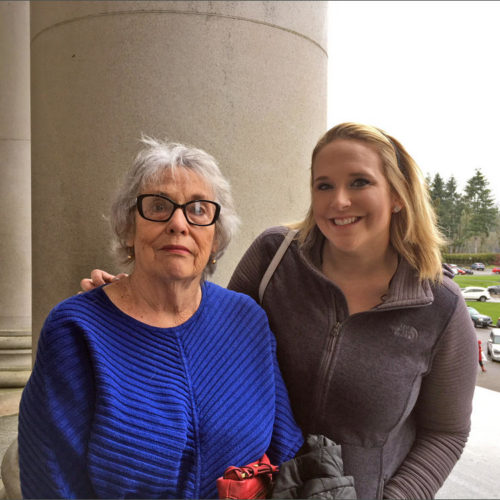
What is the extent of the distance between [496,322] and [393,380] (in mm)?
1538

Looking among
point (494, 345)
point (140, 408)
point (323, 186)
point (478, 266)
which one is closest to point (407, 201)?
point (323, 186)

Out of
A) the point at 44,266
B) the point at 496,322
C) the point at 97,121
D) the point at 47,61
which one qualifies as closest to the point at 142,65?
the point at 97,121

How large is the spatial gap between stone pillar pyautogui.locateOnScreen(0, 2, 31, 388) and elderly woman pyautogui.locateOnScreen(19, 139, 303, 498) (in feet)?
16.8

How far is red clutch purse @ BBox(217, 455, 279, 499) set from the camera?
174 centimetres

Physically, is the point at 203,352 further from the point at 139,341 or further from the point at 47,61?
the point at 47,61

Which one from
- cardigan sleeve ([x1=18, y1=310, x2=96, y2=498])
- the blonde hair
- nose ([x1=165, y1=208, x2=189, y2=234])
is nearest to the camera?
cardigan sleeve ([x1=18, y1=310, x2=96, y2=498])

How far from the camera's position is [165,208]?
190cm

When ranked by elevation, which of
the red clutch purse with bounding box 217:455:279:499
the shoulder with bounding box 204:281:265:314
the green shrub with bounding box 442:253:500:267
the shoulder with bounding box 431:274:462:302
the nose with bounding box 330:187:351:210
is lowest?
the red clutch purse with bounding box 217:455:279:499

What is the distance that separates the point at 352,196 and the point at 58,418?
1.25m

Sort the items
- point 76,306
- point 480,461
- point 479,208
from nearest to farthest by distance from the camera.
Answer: point 76,306 → point 479,208 → point 480,461

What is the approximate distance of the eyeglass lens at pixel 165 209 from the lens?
1.90m

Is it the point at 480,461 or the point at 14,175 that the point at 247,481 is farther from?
the point at 14,175

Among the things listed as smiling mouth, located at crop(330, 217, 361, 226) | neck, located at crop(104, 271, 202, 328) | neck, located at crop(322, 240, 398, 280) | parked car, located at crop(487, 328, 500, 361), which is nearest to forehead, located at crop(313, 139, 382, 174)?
smiling mouth, located at crop(330, 217, 361, 226)

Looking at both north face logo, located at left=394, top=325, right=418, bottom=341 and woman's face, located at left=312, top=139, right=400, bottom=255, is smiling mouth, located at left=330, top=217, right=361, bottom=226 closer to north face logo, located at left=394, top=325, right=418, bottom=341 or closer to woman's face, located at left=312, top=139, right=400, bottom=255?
woman's face, located at left=312, top=139, right=400, bottom=255
